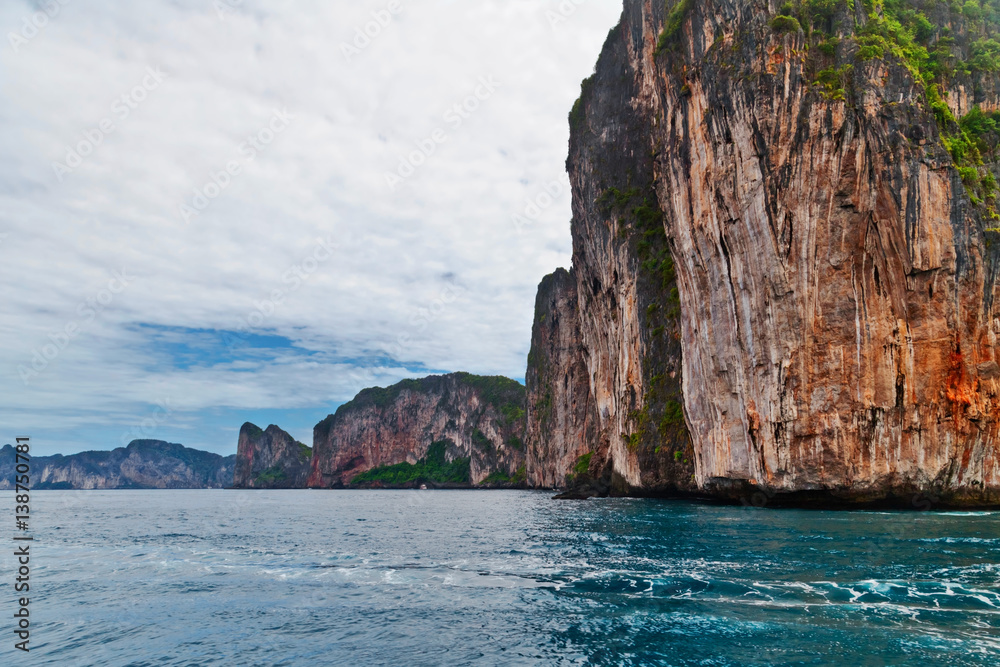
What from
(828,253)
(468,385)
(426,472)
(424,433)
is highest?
(468,385)

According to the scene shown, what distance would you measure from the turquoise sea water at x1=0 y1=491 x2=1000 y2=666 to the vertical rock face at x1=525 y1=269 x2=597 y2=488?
2295 inches

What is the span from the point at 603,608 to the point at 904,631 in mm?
5410

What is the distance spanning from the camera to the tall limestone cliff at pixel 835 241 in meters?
29.7

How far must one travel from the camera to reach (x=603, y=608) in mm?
12891

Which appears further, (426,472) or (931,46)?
(426,472)

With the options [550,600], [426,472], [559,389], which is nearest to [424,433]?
[426,472]

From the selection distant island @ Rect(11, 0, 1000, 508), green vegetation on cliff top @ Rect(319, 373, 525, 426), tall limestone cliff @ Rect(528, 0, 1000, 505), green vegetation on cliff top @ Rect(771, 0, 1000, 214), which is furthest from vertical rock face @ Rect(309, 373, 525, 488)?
green vegetation on cliff top @ Rect(771, 0, 1000, 214)

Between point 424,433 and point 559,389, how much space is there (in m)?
87.6

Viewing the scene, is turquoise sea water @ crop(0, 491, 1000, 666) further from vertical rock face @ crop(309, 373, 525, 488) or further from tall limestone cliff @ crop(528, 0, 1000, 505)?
vertical rock face @ crop(309, 373, 525, 488)

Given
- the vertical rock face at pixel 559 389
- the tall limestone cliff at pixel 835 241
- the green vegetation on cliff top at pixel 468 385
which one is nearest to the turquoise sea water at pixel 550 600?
the tall limestone cliff at pixel 835 241

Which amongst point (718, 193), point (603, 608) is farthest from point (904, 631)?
point (718, 193)

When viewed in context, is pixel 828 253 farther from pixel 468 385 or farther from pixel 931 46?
pixel 468 385

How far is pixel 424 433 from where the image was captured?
169000 millimetres

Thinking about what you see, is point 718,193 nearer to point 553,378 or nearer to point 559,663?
point 559,663
